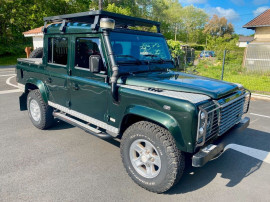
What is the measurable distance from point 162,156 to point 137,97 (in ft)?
2.69

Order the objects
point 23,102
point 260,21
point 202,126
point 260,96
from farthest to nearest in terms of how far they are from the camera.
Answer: point 260,21 < point 260,96 < point 23,102 < point 202,126

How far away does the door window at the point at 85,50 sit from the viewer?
11.5 ft

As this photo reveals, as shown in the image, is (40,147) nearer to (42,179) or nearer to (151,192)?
(42,179)

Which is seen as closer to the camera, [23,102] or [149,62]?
[149,62]

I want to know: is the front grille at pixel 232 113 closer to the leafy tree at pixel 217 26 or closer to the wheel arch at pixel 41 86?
the wheel arch at pixel 41 86

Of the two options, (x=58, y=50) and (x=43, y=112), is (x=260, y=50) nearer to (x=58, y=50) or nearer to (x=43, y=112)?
(x=58, y=50)

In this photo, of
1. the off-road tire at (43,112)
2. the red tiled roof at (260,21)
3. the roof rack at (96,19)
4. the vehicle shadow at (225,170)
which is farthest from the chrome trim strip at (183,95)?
the red tiled roof at (260,21)

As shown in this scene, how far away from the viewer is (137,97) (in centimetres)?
298

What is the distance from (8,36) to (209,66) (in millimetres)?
25848

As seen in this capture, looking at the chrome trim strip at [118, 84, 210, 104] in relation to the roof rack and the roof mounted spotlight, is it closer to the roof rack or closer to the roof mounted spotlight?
the roof mounted spotlight

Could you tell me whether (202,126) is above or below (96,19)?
below

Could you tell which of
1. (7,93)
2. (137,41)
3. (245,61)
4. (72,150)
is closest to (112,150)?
(72,150)

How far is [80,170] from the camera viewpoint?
3.50 meters

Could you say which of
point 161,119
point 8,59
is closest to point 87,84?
point 161,119
